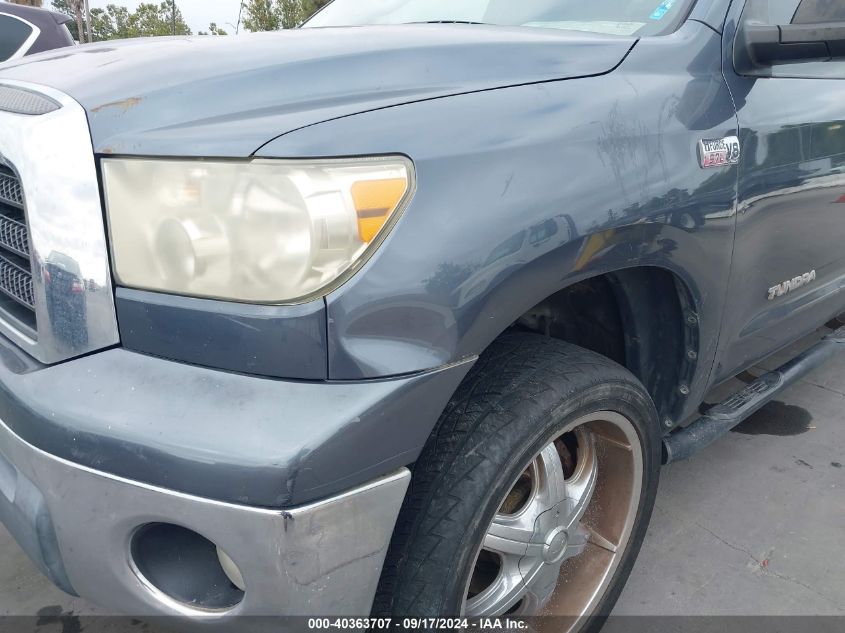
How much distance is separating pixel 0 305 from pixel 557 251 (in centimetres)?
117

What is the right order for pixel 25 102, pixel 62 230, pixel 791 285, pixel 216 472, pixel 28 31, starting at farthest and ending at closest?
pixel 28 31
pixel 791 285
pixel 25 102
pixel 62 230
pixel 216 472

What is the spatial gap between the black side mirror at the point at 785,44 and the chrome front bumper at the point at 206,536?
1.43 m

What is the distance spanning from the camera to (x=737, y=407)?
2.18 m

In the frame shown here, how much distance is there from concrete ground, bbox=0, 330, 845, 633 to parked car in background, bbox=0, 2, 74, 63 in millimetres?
4369

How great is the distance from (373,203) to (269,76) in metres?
0.40

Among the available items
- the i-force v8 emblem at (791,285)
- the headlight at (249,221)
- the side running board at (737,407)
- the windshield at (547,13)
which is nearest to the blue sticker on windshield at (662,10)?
the windshield at (547,13)

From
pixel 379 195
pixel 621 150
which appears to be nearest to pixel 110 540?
pixel 379 195

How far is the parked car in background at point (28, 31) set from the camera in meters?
5.12

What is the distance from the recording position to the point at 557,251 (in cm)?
127

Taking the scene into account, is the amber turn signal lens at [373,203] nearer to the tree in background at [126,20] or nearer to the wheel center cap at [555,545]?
the wheel center cap at [555,545]

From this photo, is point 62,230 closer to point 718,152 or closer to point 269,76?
point 269,76

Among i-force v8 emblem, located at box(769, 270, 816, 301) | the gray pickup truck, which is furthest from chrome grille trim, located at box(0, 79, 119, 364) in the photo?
i-force v8 emblem, located at box(769, 270, 816, 301)

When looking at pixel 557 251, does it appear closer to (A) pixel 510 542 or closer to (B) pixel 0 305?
(A) pixel 510 542

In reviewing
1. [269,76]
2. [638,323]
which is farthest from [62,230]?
[638,323]
